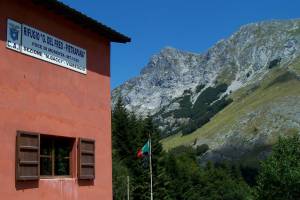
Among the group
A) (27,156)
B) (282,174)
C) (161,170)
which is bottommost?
(27,156)

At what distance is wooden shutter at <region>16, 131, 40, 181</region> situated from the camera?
1367 centimetres

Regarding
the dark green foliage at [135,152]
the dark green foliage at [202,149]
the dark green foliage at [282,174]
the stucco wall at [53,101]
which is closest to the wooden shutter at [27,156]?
the stucco wall at [53,101]

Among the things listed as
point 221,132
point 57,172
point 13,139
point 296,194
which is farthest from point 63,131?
point 221,132

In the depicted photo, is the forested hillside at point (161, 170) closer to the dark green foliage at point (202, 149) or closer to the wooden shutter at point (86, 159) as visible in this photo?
the wooden shutter at point (86, 159)

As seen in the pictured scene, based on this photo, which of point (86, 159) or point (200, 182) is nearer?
point (86, 159)

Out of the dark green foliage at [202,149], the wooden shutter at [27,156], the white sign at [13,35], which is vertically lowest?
the wooden shutter at [27,156]

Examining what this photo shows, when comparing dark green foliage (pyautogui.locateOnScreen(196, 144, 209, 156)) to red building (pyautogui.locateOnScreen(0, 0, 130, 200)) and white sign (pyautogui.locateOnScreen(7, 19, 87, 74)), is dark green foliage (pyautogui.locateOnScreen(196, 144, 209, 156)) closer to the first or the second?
red building (pyautogui.locateOnScreen(0, 0, 130, 200))

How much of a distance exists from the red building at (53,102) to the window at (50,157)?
3 cm

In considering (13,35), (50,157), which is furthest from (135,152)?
(13,35)

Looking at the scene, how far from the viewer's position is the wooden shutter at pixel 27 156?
13672 mm

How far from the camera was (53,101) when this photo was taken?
15.4 metres

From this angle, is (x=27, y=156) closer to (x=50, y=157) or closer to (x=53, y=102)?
(x=50, y=157)

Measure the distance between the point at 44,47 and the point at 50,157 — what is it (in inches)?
122

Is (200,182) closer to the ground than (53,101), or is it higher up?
A: closer to the ground
